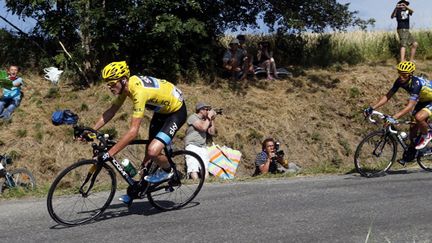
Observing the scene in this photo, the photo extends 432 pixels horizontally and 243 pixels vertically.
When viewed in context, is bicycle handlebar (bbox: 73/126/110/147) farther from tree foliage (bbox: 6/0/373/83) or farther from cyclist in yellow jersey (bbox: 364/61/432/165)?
tree foliage (bbox: 6/0/373/83)

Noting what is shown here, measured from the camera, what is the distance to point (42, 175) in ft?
40.8

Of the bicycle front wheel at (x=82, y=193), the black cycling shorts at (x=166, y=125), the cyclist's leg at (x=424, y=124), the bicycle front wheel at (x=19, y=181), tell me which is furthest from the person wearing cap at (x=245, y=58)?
the bicycle front wheel at (x=82, y=193)

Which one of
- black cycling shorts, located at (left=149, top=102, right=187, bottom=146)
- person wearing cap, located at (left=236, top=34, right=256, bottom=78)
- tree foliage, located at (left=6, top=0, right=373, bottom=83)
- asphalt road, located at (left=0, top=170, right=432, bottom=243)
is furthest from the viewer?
person wearing cap, located at (left=236, top=34, right=256, bottom=78)

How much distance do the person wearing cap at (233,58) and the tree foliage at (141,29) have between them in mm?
568

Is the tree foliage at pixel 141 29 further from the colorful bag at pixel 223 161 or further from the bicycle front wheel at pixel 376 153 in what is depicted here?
the bicycle front wheel at pixel 376 153

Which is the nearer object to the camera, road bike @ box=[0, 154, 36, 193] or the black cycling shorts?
the black cycling shorts

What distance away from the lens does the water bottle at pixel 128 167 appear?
24.2ft

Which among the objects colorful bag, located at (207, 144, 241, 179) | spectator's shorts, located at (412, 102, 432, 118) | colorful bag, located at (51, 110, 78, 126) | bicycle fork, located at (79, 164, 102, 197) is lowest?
colorful bag, located at (207, 144, 241, 179)

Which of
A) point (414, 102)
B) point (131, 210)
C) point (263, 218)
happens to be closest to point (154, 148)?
point (131, 210)

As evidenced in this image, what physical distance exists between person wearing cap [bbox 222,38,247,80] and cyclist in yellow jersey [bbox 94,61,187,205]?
9.06 metres

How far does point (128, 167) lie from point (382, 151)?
5487 millimetres

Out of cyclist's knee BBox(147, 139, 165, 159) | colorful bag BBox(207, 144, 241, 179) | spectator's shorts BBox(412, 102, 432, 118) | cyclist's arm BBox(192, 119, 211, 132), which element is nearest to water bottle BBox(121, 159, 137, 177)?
cyclist's knee BBox(147, 139, 165, 159)

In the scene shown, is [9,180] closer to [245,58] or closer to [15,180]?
[15,180]

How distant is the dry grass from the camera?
13.1m
